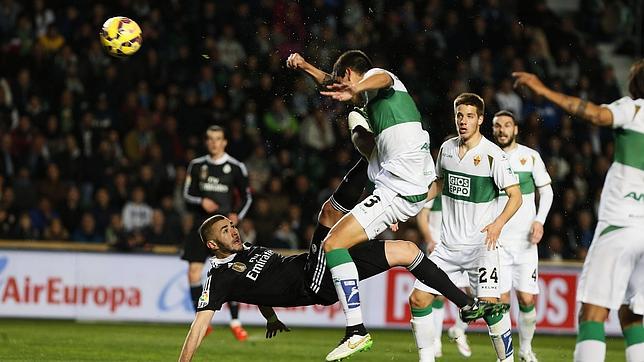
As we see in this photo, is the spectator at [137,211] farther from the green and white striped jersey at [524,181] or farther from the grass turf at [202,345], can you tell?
the green and white striped jersey at [524,181]

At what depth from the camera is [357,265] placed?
363 inches

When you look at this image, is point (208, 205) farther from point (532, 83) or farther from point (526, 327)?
point (532, 83)

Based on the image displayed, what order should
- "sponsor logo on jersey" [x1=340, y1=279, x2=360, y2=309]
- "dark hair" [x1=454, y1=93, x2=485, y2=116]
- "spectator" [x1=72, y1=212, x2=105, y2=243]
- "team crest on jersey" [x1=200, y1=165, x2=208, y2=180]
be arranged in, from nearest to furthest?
"sponsor logo on jersey" [x1=340, y1=279, x2=360, y2=309] → "dark hair" [x1=454, y1=93, x2=485, y2=116] → "team crest on jersey" [x1=200, y1=165, x2=208, y2=180] → "spectator" [x1=72, y1=212, x2=105, y2=243]

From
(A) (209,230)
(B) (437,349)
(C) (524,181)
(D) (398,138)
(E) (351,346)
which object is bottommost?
(B) (437,349)

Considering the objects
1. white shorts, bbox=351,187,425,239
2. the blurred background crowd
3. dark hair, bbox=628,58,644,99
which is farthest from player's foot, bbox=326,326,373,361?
the blurred background crowd

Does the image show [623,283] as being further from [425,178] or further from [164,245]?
[164,245]

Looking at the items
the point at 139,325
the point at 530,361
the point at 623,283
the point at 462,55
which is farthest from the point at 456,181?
the point at 462,55

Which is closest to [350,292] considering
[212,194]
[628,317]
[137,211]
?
[628,317]

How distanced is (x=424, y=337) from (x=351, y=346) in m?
1.07

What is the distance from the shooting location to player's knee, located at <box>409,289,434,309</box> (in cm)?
938

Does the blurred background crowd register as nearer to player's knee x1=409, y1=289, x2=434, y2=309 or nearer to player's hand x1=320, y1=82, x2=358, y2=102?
player's knee x1=409, y1=289, x2=434, y2=309

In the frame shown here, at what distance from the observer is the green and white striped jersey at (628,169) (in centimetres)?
700

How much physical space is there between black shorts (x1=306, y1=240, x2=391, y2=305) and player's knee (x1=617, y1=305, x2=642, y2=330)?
2207mm

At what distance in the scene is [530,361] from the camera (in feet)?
35.6
